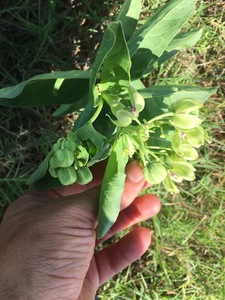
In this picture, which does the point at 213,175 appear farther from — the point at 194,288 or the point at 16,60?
the point at 16,60

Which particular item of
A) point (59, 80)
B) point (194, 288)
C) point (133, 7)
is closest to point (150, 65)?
point (133, 7)

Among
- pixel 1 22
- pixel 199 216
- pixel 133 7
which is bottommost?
pixel 199 216

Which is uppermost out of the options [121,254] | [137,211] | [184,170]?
[184,170]

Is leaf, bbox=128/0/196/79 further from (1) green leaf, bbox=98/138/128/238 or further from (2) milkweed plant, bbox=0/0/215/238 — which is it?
(1) green leaf, bbox=98/138/128/238

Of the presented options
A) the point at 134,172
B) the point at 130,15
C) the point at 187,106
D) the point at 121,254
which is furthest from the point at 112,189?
the point at 121,254

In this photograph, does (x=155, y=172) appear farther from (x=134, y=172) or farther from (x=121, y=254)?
(x=121, y=254)
